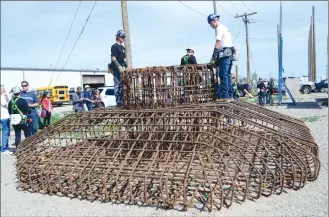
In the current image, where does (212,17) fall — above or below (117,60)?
above

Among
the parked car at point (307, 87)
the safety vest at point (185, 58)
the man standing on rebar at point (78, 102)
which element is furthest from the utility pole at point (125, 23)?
the parked car at point (307, 87)

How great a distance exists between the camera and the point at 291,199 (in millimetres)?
4172

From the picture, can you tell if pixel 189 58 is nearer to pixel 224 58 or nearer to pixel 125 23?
pixel 224 58

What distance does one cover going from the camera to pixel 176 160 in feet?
15.4

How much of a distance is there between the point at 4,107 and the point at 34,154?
3418mm

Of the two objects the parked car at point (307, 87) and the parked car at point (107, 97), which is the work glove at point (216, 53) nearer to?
the parked car at point (107, 97)

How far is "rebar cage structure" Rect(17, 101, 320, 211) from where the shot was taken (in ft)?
14.0

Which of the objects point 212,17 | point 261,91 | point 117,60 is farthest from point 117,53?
point 261,91

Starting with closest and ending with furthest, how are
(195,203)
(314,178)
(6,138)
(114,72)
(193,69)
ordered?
(195,203) → (314,178) → (193,69) → (114,72) → (6,138)

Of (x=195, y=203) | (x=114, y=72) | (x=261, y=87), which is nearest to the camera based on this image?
(x=195, y=203)

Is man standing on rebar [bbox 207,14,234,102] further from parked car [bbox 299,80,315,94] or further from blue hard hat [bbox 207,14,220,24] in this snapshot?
parked car [bbox 299,80,315,94]

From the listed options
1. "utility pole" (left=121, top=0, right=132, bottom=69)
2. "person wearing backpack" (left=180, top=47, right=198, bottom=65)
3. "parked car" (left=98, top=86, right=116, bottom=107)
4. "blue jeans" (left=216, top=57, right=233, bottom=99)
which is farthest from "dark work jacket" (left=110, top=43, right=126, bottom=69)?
"parked car" (left=98, top=86, right=116, bottom=107)

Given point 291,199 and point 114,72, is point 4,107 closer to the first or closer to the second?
point 114,72

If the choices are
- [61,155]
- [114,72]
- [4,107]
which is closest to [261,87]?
[114,72]
